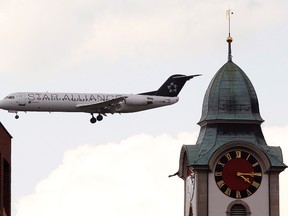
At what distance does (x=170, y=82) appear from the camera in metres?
170

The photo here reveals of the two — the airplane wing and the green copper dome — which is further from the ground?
the airplane wing

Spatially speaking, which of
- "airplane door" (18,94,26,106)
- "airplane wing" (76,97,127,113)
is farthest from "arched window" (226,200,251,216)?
"airplane door" (18,94,26,106)

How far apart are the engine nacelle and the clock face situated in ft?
103

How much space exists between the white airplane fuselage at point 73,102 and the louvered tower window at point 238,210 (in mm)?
28410

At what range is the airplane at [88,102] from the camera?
6171 inches

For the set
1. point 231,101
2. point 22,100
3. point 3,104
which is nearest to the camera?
point 231,101

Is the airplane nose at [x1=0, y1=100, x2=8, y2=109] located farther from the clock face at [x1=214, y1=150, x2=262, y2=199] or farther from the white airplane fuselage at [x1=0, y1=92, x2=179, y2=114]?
the clock face at [x1=214, y1=150, x2=262, y2=199]

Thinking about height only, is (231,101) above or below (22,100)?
below

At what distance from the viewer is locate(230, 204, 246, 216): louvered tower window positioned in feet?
425

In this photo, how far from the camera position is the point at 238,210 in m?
130

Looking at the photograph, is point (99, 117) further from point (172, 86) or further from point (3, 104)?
point (172, 86)

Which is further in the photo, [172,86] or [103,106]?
[172,86]

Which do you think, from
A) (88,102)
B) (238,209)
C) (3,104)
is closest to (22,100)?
(3,104)

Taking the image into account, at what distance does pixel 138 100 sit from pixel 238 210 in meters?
33.6
